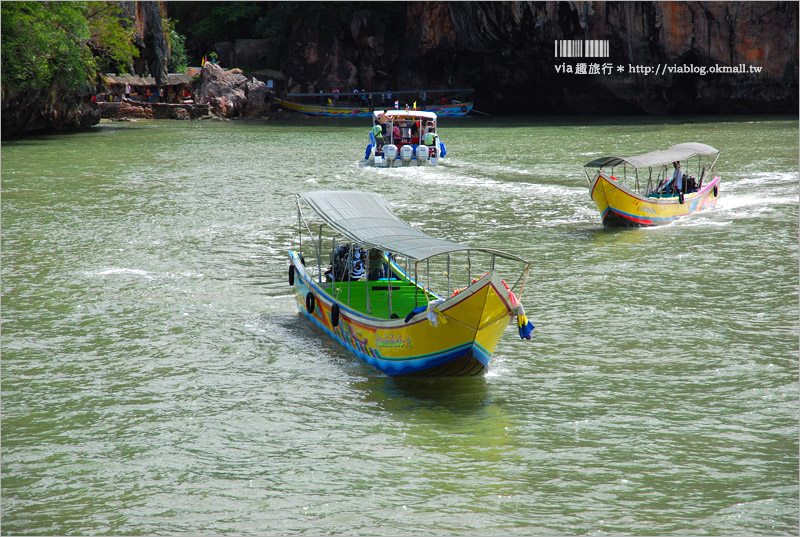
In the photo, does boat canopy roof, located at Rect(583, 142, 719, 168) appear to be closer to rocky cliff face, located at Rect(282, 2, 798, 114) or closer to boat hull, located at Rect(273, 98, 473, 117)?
rocky cliff face, located at Rect(282, 2, 798, 114)

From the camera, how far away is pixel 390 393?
36.3 ft

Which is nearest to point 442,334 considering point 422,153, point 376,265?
point 376,265

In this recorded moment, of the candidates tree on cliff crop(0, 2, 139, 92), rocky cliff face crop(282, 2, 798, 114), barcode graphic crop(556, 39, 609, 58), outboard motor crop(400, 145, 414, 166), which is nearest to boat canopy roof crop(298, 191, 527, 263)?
outboard motor crop(400, 145, 414, 166)

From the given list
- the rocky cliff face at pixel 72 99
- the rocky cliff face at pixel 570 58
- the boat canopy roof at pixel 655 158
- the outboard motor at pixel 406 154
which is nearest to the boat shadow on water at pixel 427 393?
the boat canopy roof at pixel 655 158

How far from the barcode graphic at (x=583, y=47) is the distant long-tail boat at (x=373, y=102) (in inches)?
325

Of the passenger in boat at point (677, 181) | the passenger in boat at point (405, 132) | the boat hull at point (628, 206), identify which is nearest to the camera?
the boat hull at point (628, 206)

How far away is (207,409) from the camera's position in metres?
10.6

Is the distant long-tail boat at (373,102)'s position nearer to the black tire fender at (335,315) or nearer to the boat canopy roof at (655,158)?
the boat canopy roof at (655,158)

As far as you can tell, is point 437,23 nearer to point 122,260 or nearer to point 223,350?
point 122,260

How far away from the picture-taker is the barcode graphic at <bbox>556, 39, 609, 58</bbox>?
5353 cm

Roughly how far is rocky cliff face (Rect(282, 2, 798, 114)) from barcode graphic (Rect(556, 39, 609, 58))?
0.94 feet

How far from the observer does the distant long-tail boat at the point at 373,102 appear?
59.2 meters

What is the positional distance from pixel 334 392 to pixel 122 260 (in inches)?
354

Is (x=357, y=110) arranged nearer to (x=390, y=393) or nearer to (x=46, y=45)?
(x=46, y=45)
